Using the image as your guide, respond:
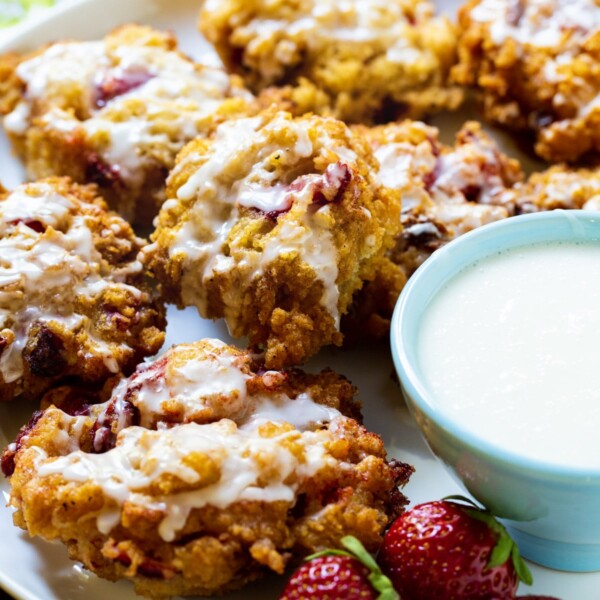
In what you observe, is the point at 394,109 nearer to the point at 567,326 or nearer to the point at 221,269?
the point at 221,269

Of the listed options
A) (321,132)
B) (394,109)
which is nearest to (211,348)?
(321,132)

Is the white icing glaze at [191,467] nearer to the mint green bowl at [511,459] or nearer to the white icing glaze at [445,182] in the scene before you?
the mint green bowl at [511,459]

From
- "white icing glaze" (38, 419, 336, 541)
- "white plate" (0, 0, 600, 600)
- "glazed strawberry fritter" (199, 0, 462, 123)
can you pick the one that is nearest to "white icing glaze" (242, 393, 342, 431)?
"white icing glaze" (38, 419, 336, 541)

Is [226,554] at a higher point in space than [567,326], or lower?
lower

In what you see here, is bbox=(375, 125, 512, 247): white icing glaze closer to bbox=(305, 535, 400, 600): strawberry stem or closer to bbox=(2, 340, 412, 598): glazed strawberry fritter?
bbox=(2, 340, 412, 598): glazed strawberry fritter

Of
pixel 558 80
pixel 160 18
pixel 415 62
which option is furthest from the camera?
pixel 160 18

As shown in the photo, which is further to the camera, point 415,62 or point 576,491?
point 415,62

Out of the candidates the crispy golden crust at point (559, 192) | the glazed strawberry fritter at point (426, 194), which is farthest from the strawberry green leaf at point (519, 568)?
the crispy golden crust at point (559, 192)
